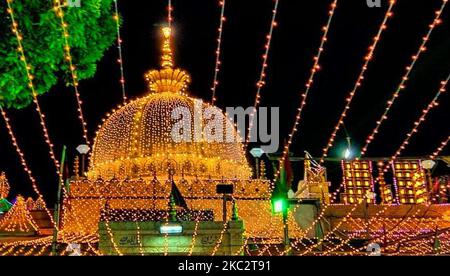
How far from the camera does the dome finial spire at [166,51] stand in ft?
84.6

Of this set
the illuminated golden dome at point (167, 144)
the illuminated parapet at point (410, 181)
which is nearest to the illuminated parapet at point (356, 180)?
the illuminated parapet at point (410, 181)

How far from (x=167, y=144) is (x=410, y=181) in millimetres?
9592

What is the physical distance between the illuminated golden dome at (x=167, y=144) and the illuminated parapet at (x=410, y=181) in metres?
6.38

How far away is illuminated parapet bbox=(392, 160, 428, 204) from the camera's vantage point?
19.4 metres

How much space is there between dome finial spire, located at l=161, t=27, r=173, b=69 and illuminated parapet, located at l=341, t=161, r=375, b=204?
10.8 meters

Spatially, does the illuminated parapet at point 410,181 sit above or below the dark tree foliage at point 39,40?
above

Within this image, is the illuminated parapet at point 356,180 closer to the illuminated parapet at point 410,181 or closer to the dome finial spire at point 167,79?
the illuminated parapet at point 410,181

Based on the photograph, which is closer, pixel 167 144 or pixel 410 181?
pixel 410 181

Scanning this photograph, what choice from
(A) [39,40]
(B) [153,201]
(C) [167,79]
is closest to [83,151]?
(B) [153,201]

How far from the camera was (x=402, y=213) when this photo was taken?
18.8 m

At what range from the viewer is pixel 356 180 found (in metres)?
19.1

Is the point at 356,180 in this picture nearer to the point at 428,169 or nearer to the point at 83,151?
the point at 428,169

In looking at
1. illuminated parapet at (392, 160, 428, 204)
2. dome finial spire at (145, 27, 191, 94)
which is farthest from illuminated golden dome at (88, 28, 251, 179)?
illuminated parapet at (392, 160, 428, 204)
